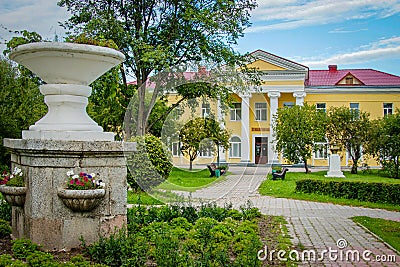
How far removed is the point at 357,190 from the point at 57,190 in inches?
393

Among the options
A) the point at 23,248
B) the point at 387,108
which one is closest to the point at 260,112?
the point at 23,248

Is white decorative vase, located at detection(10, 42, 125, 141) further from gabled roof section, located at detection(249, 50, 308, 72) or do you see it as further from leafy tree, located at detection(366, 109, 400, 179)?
gabled roof section, located at detection(249, 50, 308, 72)

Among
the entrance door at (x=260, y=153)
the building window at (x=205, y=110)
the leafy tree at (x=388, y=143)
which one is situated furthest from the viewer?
the leafy tree at (x=388, y=143)

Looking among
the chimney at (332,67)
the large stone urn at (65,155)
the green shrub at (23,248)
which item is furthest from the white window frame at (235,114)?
the chimney at (332,67)

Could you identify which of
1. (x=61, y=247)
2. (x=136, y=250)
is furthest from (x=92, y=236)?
(x=136, y=250)

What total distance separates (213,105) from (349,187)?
5576mm

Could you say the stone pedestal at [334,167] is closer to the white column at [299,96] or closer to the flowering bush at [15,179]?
the white column at [299,96]

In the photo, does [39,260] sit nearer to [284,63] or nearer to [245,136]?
[245,136]

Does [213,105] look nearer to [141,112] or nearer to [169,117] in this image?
[169,117]

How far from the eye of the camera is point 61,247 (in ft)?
18.9

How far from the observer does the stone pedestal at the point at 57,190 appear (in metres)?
5.75

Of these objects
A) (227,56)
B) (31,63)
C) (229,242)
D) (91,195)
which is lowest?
(229,242)

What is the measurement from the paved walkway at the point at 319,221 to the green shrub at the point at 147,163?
2102mm

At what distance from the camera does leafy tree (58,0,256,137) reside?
1973 centimetres
